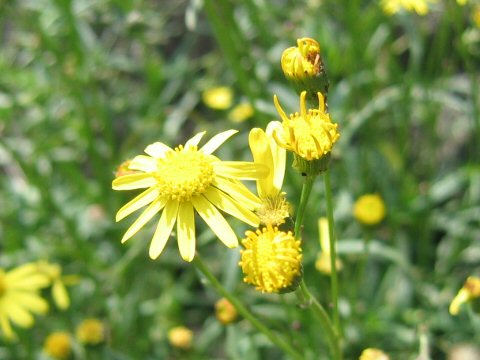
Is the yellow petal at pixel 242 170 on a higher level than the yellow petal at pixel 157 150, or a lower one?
lower

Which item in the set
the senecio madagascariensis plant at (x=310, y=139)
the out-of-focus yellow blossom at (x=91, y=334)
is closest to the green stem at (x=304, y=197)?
the senecio madagascariensis plant at (x=310, y=139)

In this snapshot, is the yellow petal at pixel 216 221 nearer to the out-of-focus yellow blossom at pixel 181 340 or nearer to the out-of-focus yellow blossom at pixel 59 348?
the out-of-focus yellow blossom at pixel 181 340

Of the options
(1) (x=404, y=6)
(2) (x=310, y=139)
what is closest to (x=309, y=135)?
(2) (x=310, y=139)

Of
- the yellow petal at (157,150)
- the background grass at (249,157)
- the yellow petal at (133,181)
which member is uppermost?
the background grass at (249,157)

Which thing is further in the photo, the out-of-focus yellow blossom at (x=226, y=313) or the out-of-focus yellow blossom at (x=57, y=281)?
the out-of-focus yellow blossom at (x=57, y=281)

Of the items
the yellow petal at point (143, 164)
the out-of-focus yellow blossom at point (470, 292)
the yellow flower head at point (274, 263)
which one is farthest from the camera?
the out-of-focus yellow blossom at point (470, 292)

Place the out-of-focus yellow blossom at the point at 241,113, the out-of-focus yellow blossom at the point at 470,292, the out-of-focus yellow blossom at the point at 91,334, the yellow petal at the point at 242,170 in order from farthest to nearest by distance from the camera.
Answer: the out-of-focus yellow blossom at the point at 241,113
the out-of-focus yellow blossom at the point at 91,334
the out-of-focus yellow blossom at the point at 470,292
the yellow petal at the point at 242,170

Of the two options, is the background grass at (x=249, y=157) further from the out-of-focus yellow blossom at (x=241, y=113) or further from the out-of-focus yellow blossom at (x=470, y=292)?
the out-of-focus yellow blossom at (x=470, y=292)

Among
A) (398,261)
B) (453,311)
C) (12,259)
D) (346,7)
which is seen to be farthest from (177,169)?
(12,259)

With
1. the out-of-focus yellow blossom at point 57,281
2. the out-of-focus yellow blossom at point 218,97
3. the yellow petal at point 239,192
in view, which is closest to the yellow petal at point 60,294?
the out-of-focus yellow blossom at point 57,281
